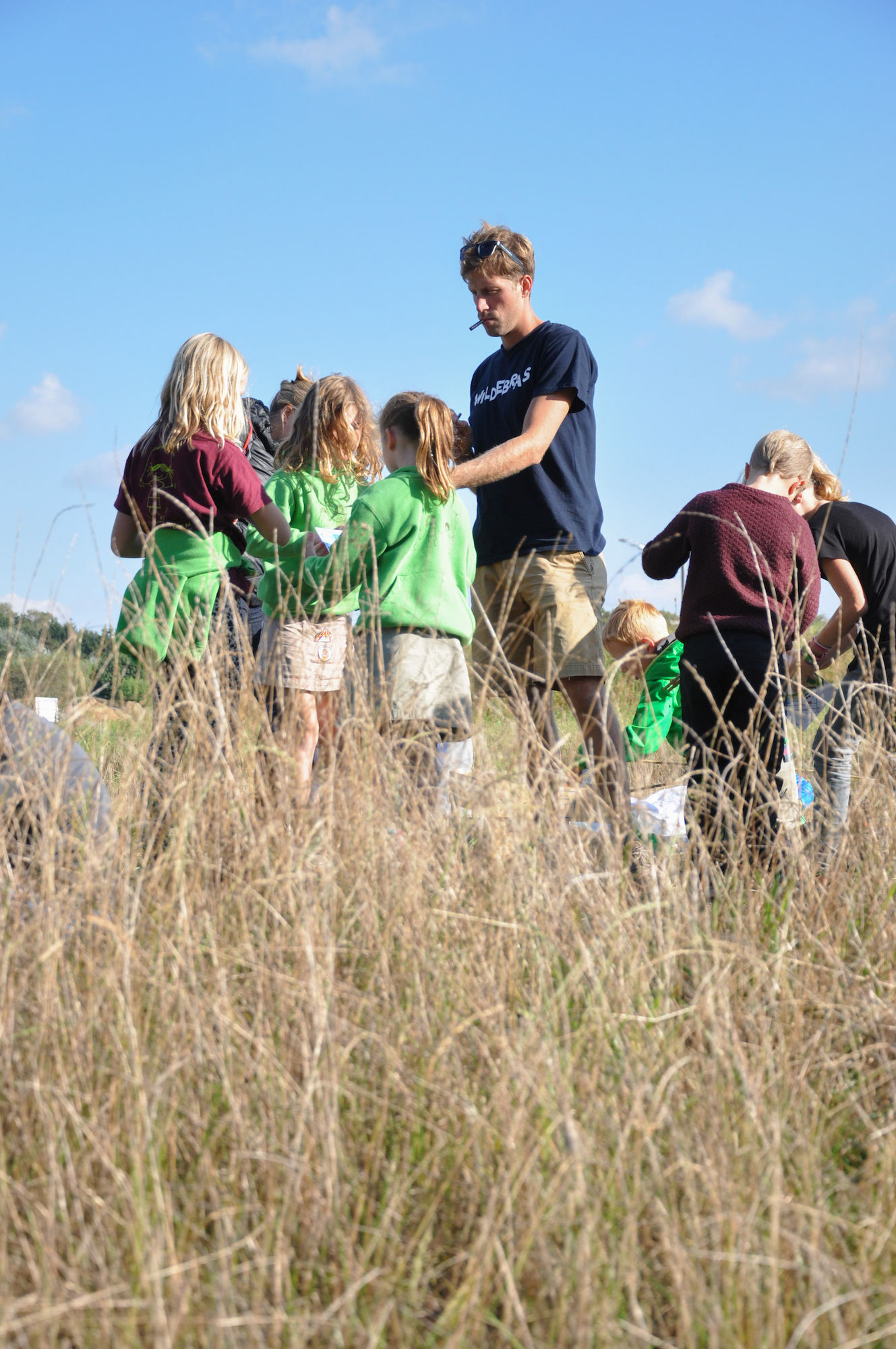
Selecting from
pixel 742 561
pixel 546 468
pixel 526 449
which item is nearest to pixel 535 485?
pixel 546 468

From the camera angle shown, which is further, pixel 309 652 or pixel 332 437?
pixel 332 437

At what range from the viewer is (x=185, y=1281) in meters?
1.27

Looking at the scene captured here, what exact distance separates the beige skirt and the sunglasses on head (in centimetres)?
139

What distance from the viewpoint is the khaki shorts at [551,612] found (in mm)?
3367

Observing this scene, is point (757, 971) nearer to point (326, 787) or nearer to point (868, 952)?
point (868, 952)

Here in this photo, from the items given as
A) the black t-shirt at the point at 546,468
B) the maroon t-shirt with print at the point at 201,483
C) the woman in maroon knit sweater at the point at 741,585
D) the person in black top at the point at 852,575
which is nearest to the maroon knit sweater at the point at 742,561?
the woman in maroon knit sweater at the point at 741,585

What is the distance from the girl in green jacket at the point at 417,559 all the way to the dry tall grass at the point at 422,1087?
0.74m

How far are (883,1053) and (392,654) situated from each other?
64.8 inches

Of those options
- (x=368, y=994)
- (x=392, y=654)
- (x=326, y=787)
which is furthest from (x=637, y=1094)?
(x=392, y=654)

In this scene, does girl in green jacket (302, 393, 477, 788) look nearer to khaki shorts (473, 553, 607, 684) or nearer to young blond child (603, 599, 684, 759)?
khaki shorts (473, 553, 607, 684)

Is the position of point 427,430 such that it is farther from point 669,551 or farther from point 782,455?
point 782,455

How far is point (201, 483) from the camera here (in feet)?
10.1

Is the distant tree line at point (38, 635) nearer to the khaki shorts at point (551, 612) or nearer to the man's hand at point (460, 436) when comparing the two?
the khaki shorts at point (551, 612)

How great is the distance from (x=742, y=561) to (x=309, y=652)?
4.35 ft
